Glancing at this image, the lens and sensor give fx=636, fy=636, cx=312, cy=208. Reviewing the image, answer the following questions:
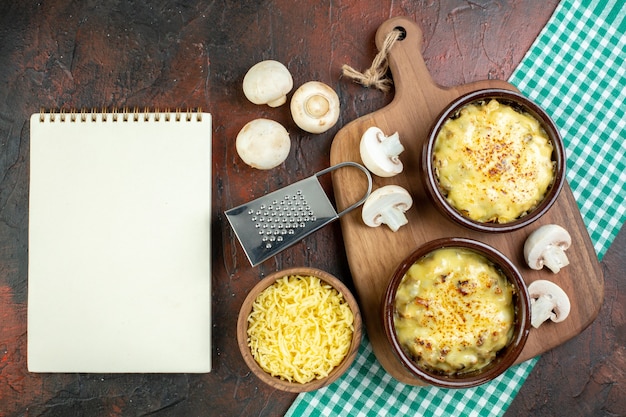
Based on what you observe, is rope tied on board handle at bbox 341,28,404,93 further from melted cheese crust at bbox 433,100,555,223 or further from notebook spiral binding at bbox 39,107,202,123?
notebook spiral binding at bbox 39,107,202,123

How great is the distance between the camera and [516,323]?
220 centimetres

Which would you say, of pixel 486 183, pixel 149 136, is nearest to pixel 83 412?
pixel 149 136

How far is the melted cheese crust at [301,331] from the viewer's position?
2.31 meters

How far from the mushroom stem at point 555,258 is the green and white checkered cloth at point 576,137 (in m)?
0.27

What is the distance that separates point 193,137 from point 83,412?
46.6 inches

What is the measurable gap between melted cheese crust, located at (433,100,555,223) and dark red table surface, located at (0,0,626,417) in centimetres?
42

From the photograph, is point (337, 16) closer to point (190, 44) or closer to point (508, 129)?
point (190, 44)

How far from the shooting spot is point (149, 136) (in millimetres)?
2492

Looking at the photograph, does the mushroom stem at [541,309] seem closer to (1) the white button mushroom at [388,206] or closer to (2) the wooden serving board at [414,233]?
(2) the wooden serving board at [414,233]

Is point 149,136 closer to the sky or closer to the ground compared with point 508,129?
closer to the ground

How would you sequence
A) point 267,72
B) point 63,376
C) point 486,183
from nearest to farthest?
point 486,183, point 267,72, point 63,376

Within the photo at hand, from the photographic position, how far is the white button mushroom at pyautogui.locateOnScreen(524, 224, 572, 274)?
7.73 feet

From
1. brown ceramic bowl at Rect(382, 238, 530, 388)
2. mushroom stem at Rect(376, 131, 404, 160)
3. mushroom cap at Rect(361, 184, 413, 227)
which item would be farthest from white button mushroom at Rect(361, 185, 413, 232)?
brown ceramic bowl at Rect(382, 238, 530, 388)

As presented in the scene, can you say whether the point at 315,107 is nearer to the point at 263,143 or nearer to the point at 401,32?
the point at 263,143
